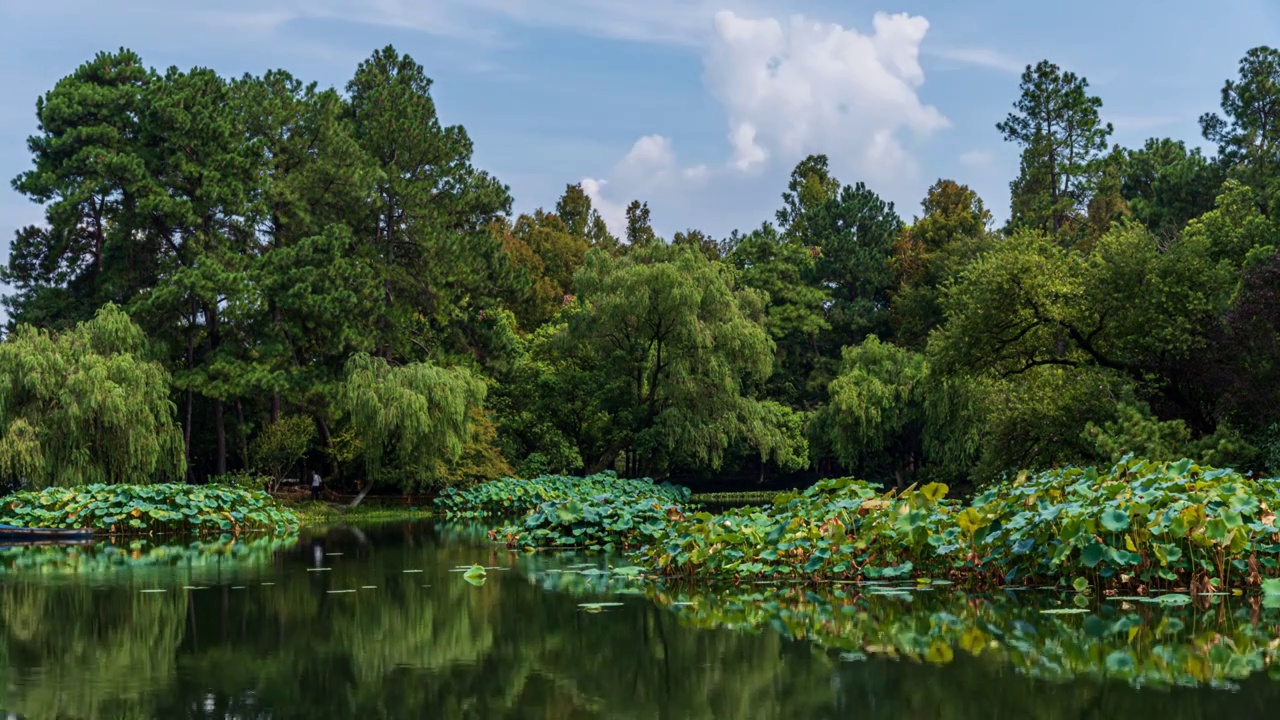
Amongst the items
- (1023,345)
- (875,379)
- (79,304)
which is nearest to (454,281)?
(79,304)

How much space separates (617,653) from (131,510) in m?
14.4

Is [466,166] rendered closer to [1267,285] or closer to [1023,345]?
[1023,345]

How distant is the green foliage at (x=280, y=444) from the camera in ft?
88.2

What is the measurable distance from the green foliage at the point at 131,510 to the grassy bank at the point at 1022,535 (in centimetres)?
981

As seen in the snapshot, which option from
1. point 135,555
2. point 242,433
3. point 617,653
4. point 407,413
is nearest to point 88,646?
point 617,653

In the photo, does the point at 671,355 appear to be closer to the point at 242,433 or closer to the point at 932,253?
the point at 242,433

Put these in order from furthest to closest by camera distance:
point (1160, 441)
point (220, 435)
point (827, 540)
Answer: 1. point (220, 435)
2. point (1160, 441)
3. point (827, 540)

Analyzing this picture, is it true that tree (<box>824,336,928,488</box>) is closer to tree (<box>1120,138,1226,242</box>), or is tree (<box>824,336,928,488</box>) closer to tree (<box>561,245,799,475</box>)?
tree (<box>561,245,799,475</box>)

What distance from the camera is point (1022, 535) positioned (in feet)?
29.9

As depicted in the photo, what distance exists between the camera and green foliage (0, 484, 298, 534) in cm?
1884

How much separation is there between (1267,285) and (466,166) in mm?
21932

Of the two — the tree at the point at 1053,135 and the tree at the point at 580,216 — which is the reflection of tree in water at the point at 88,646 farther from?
the tree at the point at 580,216

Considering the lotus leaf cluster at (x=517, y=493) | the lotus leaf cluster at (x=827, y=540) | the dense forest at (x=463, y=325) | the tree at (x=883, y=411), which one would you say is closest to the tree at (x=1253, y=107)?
the dense forest at (x=463, y=325)

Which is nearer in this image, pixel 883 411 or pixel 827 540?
pixel 827 540
